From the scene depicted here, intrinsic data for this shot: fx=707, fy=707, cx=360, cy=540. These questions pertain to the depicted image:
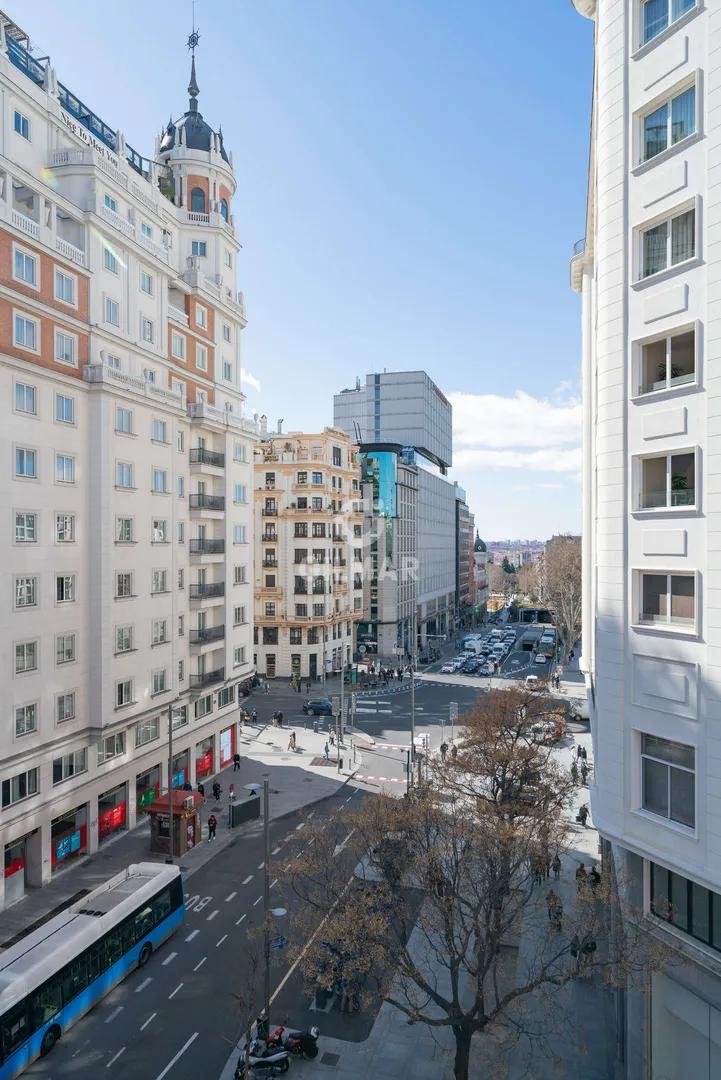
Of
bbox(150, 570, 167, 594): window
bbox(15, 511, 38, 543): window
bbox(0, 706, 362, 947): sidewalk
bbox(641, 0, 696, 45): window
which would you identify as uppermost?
bbox(641, 0, 696, 45): window

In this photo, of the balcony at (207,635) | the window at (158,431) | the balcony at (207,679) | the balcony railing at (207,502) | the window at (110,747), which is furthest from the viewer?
the balcony railing at (207,502)

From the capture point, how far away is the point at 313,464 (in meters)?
76.6

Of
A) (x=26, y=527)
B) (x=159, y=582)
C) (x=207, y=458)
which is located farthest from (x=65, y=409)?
(x=207, y=458)

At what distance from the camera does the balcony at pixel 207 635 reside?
136 ft

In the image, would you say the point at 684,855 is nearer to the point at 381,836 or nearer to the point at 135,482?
the point at 381,836

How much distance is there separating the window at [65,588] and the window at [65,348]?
30.5 feet

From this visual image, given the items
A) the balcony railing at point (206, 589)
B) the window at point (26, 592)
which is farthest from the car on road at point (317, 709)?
the window at point (26, 592)

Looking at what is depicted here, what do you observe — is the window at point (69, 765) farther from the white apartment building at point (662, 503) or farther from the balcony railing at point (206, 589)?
the white apartment building at point (662, 503)

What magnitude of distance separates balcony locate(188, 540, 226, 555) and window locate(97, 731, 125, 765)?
11765 mm

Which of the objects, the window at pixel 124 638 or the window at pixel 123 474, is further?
the window at pixel 123 474

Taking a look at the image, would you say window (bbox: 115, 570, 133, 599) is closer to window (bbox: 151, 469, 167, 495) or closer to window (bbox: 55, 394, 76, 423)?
window (bbox: 151, 469, 167, 495)

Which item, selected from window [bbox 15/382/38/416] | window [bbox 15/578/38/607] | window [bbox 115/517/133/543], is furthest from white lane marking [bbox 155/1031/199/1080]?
window [bbox 15/382/38/416]

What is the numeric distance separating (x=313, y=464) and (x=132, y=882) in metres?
55.8

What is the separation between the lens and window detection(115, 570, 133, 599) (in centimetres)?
3338
